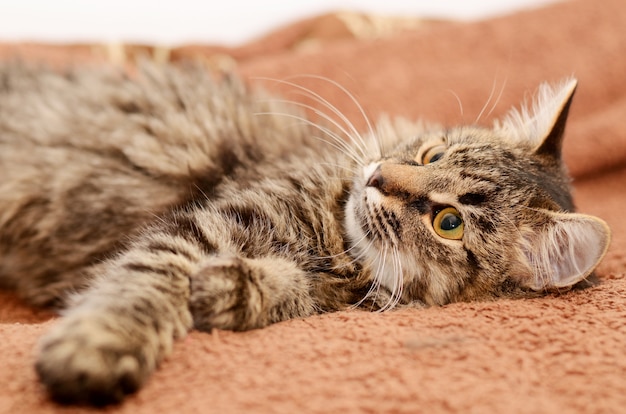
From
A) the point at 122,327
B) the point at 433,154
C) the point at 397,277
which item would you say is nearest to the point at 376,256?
the point at 397,277

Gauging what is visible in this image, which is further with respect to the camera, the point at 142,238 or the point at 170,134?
the point at 170,134

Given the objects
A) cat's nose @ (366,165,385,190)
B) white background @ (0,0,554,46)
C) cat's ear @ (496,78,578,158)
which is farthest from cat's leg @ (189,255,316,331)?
white background @ (0,0,554,46)

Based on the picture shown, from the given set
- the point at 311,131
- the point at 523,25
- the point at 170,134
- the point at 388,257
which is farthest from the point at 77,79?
the point at 523,25

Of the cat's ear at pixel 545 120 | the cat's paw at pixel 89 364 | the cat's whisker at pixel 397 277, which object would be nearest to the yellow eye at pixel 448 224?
the cat's whisker at pixel 397 277

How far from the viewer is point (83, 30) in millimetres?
2848

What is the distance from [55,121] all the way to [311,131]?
76cm

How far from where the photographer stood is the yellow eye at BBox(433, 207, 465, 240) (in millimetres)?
1204

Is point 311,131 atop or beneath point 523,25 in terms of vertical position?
beneath

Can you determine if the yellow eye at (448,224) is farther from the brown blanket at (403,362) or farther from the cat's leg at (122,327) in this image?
the cat's leg at (122,327)

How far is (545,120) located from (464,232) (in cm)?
45

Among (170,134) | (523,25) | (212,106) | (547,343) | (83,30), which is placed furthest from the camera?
(83,30)

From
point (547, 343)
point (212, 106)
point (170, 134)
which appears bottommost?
point (547, 343)

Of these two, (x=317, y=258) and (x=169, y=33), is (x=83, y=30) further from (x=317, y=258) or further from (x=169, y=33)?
(x=317, y=258)

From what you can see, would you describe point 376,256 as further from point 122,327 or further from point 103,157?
point 103,157
